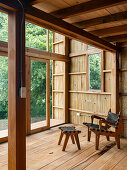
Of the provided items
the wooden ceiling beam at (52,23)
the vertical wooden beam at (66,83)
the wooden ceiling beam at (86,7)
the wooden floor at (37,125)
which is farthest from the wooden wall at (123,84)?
the wooden ceiling beam at (86,7)

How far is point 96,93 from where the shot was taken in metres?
5.20

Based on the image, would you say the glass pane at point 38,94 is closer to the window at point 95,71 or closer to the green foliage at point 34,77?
the green foliage at point 34,77

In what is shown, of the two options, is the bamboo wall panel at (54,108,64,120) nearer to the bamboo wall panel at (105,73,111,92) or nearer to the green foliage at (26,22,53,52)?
the bamboo wall panel at (105,73,111,92)

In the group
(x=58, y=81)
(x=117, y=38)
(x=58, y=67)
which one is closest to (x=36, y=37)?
(x=58, y=67)

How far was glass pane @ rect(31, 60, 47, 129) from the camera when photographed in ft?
15.6

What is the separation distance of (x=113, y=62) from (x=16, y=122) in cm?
339

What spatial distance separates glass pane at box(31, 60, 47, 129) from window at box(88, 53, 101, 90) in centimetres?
150

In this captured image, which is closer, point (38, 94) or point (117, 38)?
point (117, 38)

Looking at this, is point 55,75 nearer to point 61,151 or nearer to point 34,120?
point 34,120

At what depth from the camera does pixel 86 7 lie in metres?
2.28

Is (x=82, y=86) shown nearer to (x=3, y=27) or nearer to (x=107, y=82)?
(x=107, y=82)

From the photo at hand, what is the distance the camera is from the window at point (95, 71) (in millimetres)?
5195

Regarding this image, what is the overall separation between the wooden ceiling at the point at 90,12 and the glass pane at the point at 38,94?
199cm

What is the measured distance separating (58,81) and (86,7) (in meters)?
4.20
